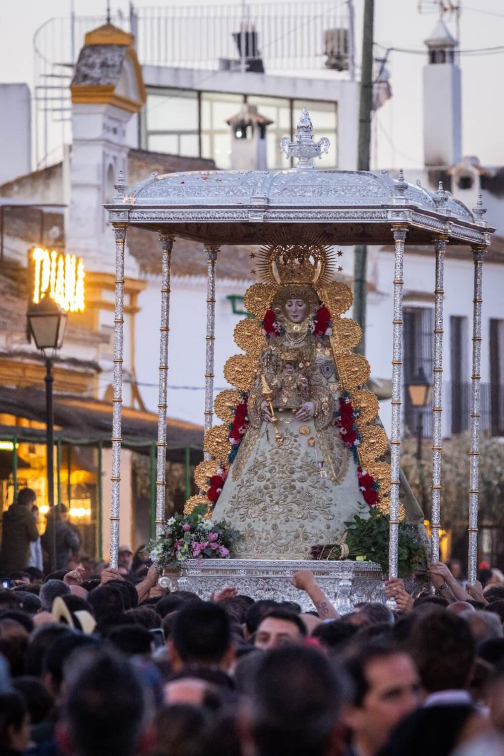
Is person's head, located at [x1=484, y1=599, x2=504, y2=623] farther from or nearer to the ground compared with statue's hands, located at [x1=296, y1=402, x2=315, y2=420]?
nearer to the ground

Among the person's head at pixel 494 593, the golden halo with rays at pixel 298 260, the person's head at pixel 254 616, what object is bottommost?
the person's head at pixel 494 593

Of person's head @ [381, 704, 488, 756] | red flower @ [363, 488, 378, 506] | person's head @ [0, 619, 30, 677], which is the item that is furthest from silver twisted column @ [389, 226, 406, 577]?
person's head @ [381, 704, 488, 756]

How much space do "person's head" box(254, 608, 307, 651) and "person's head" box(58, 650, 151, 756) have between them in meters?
2.61

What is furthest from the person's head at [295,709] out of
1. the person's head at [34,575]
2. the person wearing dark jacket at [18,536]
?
the person wearing dark jacket at [18,536]

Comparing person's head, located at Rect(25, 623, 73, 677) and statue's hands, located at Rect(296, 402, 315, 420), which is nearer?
person's head, located at Rect(25, 623, 73, 677)

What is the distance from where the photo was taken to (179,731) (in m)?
5.39

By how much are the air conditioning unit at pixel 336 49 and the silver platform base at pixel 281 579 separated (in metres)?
23.0

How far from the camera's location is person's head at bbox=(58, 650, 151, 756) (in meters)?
5.30

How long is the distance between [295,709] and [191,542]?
373 inches

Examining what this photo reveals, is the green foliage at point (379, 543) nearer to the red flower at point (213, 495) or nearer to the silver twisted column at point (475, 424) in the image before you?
the silver twisted column at point (475, 424)

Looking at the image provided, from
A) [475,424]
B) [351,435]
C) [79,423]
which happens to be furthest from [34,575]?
[79,423]

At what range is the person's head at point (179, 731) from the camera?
5.32m

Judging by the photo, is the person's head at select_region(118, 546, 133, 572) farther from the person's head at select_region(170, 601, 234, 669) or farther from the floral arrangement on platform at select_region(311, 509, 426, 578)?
the person's head at select_region(170, 601, 234, 669)

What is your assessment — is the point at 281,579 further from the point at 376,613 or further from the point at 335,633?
the point at 335,633
